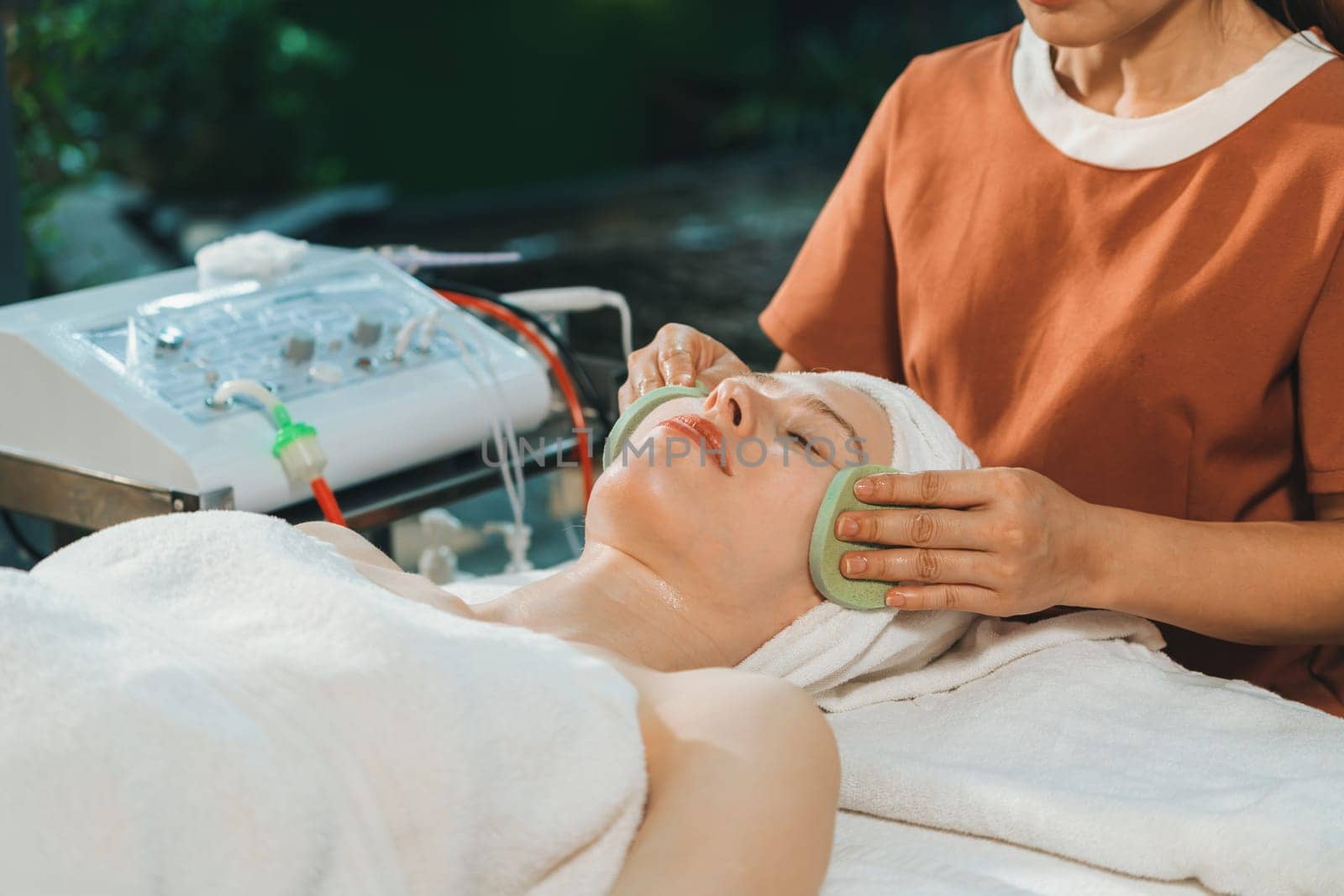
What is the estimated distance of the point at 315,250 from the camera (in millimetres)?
1915

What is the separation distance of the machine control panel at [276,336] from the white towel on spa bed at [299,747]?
0.56 meters

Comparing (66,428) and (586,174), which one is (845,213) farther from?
(586,174)

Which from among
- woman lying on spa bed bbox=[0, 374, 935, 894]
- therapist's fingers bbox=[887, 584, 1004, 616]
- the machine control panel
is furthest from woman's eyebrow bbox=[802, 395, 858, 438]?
Result: the machine control panel

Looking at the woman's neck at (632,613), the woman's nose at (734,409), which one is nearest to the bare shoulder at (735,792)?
the woman's neck at (632,613)

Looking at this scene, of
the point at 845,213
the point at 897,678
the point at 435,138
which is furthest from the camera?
the point at 435,138

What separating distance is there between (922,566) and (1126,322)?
42 centimetres

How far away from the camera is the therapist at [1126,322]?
118 centimetres

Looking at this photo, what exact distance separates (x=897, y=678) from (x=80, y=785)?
0.76 metres

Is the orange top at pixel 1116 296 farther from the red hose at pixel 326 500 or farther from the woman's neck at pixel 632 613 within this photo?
the red hose at pixel 326 500

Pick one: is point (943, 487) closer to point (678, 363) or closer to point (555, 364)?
point (678, 363)

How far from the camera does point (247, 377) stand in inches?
63.4

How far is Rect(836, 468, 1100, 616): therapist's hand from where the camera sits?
112 centimetres

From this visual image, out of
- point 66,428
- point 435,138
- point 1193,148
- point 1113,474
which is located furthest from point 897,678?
point 435,138

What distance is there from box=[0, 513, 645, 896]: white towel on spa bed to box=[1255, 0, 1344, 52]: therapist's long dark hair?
3.21 feet
